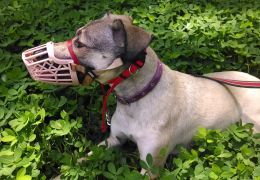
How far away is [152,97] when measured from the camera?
2.91 meters

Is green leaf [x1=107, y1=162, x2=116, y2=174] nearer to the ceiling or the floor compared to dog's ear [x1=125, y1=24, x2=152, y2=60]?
nearer to the floor

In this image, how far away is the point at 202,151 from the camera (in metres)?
3.07

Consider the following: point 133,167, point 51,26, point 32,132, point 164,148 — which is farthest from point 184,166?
point 51,26

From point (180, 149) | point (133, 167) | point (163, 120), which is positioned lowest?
point (133, 167)

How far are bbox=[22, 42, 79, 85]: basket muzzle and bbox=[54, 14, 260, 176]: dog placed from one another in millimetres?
46

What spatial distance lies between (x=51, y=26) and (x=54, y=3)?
654 millimetres

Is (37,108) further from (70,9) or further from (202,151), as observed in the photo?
(70,9)

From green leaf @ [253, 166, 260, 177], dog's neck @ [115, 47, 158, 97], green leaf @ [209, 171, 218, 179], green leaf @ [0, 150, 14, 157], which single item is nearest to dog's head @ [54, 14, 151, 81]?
dog's neck @ [115, 47, 158, 97]

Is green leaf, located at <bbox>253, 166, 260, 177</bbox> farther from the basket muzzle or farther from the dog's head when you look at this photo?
the basket muzzle

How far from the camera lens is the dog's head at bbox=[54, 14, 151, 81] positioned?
260cm

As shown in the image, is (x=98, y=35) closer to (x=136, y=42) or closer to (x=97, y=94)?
(x=136, y=42)

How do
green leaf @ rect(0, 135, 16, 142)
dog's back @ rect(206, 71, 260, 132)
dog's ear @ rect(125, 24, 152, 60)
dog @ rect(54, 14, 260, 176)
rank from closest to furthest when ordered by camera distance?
dog's ear @ rect(125, 24, 152, 60)
dog @ rect(54, 14, 260, 176)
green leaf @ rect(0, 135, 16, 142)
dog's back @ rect(206, 71, 260, 132)

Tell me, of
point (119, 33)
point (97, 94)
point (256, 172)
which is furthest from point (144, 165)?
point (97, 94)

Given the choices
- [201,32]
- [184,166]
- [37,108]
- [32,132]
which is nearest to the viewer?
[184,166]
